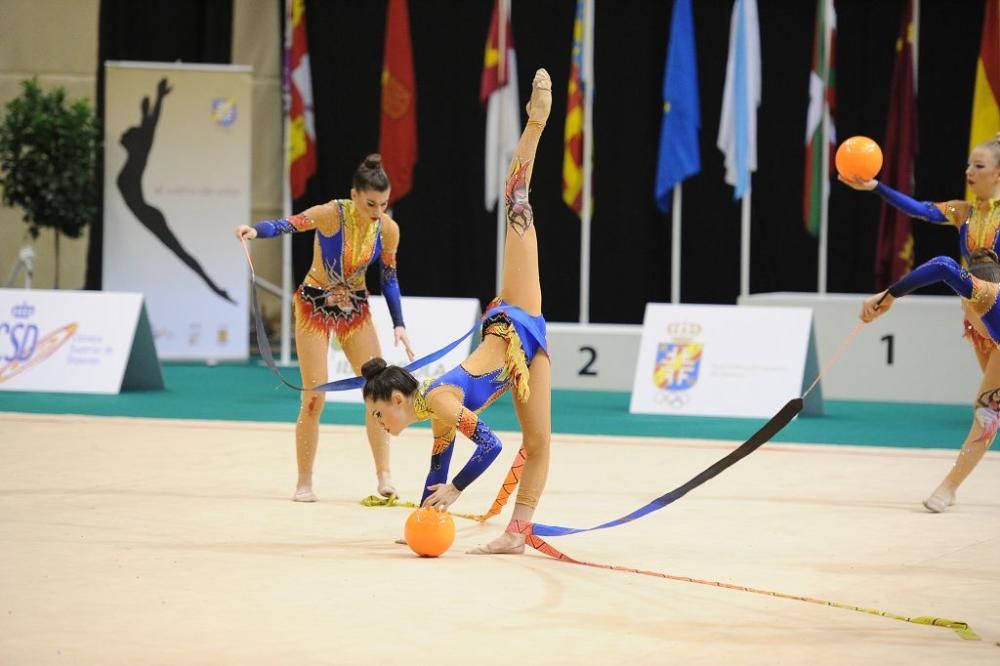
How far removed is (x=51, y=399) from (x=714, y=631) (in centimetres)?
789

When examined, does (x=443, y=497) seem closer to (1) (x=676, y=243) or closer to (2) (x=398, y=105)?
(1) (x=676, y=243)

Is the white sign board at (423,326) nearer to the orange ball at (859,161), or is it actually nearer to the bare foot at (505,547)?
the orange ball at (859,161)

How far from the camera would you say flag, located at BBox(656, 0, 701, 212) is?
12.5 meters

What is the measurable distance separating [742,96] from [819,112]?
0.80 m

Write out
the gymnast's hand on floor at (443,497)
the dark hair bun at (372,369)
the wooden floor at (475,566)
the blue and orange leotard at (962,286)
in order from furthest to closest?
the blue and orange leotard at (962,286)
the dark hair bun at (372,369)
the gymnast's hand on floor at (443,497)
the wooden floor at (475,566)

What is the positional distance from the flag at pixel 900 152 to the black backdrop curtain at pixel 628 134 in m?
0.70

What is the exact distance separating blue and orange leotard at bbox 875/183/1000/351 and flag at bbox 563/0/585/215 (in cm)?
631

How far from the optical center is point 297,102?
13477 millimetres

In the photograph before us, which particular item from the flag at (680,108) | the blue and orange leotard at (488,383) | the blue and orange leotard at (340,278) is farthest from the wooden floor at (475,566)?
the flag at (680,108)

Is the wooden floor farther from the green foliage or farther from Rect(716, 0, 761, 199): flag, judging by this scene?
the green foliage

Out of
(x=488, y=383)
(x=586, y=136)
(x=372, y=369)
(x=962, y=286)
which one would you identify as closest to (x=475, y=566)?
(x=488, y=383)

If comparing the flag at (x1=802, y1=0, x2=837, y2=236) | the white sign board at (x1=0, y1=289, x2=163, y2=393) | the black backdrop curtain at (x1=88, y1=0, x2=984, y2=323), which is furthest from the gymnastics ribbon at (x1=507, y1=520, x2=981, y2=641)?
the black backdrop curtain at (x1=88, y1=0, x2=984, y2=323)

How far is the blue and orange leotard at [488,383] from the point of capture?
5.12m

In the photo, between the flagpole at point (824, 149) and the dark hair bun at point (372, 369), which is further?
the flagpole at point (824, 149)
